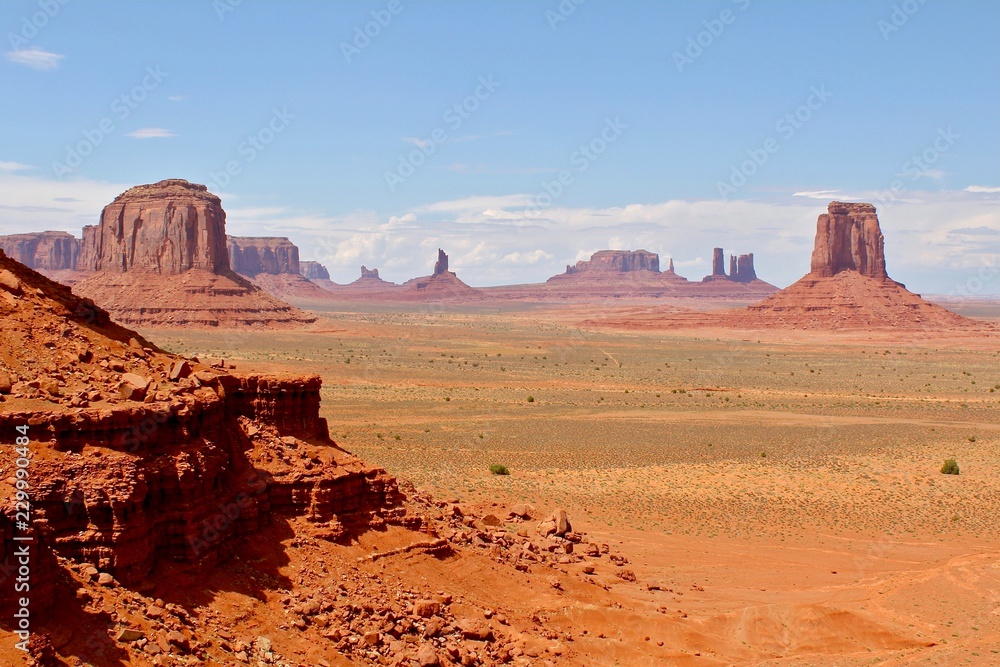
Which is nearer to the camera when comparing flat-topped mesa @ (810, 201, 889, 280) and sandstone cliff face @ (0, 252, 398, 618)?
sandstone cliff face @ (0, 252, 398, 618)

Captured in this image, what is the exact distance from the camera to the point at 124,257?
134875mm

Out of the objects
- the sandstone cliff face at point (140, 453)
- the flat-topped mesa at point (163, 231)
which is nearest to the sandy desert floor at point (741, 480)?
the sandstone cliff face at point (140, 453)

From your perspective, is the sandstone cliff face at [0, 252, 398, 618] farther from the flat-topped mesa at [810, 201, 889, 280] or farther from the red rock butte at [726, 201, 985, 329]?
the flat-topped mesa at [810, 201, 889, 280]

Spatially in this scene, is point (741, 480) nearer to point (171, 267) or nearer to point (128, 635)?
point (128, 635)

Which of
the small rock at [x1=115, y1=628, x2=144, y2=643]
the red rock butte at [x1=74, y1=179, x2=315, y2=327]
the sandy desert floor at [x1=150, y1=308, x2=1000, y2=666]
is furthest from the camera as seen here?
the red rock butte at [x1=74, y1=179, x2=315, y2=327]

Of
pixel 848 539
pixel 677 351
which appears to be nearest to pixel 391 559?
pixel 848 539

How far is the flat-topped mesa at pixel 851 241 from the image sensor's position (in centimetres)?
15425

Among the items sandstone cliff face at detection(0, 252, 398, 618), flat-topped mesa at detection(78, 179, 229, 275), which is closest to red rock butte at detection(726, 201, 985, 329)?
flat-topped mesa at detection(78, 179, 229, 275)

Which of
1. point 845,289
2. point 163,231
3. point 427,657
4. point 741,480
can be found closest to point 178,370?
point 427,657

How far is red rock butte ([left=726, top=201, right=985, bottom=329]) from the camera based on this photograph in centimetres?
14625

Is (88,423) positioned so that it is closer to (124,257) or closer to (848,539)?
(848,539)

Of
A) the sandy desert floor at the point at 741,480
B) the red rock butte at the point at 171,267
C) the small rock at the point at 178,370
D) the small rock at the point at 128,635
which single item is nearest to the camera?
the small rock at the point at 128,635

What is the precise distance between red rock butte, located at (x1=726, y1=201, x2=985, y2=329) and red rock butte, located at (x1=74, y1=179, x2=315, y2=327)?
72610 millimetres

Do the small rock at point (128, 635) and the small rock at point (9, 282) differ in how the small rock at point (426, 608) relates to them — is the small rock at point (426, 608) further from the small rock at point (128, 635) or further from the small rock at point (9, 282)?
the small rock at point (9, 282)
